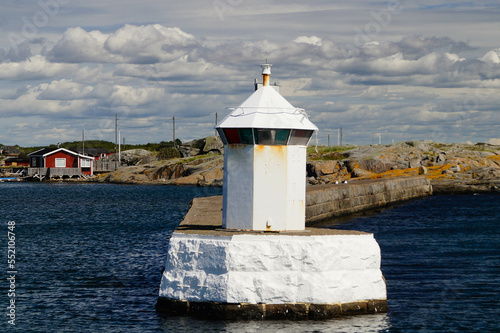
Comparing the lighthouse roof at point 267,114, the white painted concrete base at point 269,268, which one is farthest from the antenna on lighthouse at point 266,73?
the white painted concrete base at point 269,268

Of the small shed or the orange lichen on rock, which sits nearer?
the orange lichen on rock

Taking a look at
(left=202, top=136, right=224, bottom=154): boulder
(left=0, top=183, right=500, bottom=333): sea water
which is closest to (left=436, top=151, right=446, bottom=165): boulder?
(left=0, top=183, right=500, bottom=333): sea water

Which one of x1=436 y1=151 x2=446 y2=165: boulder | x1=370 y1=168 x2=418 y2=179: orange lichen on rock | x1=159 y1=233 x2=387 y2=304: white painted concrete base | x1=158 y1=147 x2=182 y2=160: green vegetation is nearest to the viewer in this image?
x1=159 y1=233 x2=387 y2=304: white painted concrete base

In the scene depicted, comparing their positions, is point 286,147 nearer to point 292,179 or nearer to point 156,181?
point 292,179

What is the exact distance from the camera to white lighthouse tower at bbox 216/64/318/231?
13.9 metres

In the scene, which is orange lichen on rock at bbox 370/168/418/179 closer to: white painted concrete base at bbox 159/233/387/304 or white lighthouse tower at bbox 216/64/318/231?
white lighthouse tower at bbox 216/64/318/231

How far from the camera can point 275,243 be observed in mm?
12641

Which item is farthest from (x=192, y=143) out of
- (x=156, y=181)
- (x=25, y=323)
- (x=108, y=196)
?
(x=25, y=323)

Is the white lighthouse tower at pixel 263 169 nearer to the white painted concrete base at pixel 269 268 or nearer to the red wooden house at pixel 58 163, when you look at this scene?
the white painted concrete base at pixel 269 268

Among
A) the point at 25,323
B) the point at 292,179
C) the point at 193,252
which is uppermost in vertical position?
the point at 292,179

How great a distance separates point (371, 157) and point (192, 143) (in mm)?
42551

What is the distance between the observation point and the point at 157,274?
19641mm

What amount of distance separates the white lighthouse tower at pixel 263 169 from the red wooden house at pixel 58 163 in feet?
280

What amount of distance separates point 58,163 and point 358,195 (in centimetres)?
6484
